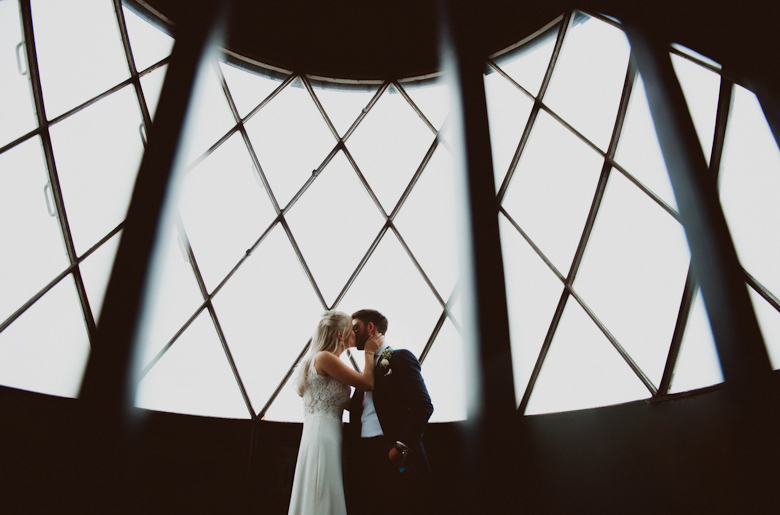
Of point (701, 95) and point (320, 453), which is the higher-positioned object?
point (701, 95)

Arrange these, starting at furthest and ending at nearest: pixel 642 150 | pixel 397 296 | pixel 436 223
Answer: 1. pixel 436 223
2. pixel 397 296
3. pixel 642 150

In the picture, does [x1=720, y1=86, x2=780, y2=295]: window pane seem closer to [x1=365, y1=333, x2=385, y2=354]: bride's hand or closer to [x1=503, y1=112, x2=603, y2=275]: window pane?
[x1=503, y1=112, x2=603, y2=275]: window pane

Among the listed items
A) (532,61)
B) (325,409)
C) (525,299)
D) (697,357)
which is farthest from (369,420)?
(532,61)

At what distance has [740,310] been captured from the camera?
14.0 ft

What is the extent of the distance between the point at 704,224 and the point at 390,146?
218 inches

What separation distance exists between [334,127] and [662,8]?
18.7 feet

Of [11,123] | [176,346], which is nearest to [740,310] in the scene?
[176,346]

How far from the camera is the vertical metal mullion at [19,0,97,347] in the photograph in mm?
5539

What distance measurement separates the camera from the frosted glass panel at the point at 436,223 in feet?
23.4

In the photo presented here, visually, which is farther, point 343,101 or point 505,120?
point 343,101

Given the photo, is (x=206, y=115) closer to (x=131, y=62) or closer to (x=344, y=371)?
(x=131, y=62)

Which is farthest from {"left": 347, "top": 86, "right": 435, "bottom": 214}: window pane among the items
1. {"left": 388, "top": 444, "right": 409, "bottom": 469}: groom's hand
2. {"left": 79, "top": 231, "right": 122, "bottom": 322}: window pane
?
{"left": 388, "top": 444, "right": 409, "bottom": 469}: groom's hand

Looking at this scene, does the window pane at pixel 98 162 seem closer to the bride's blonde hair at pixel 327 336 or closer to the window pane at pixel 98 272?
the window pane at pixel 98 272

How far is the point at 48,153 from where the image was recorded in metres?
5.58
